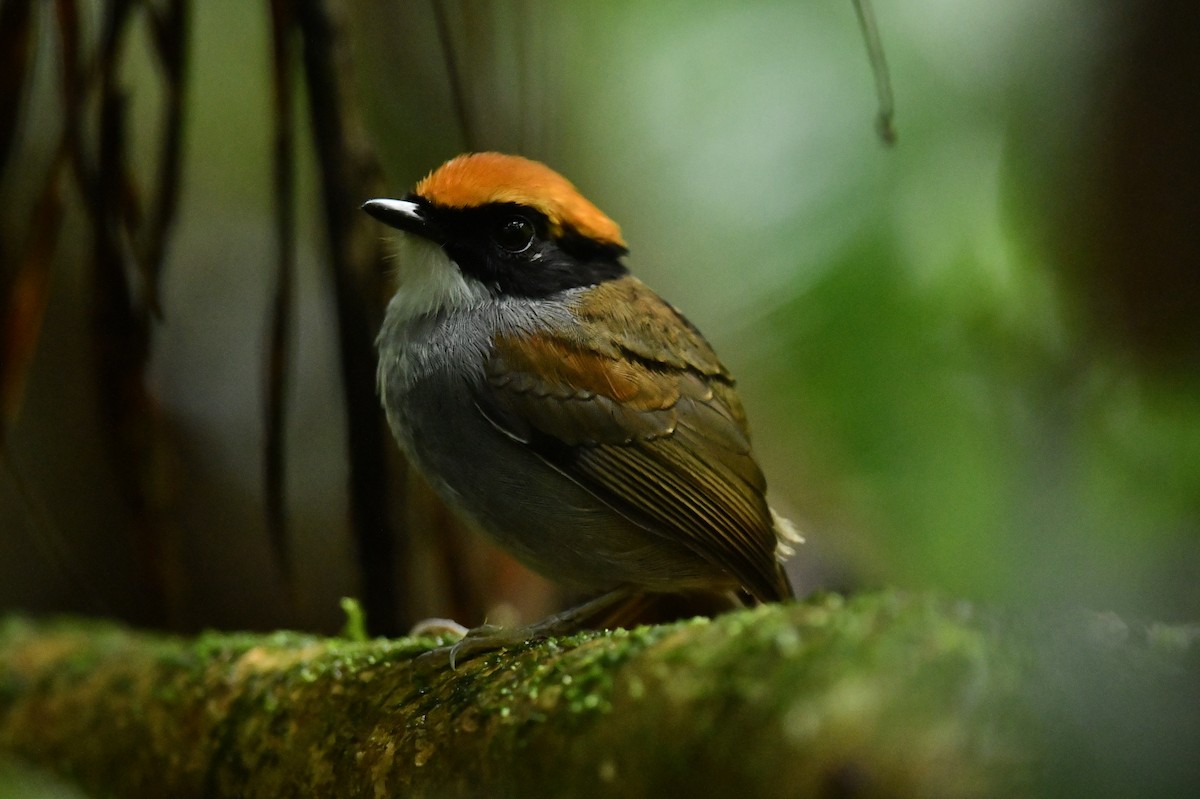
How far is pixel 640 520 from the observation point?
2578mm

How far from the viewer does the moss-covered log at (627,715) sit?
4.03 feet

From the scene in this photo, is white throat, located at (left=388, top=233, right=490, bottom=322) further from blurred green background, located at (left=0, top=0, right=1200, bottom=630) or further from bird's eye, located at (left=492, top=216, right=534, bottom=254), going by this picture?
blurred green background, located at (left=0, top=0, right=1200, bottom=630)

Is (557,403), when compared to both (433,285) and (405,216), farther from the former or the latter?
(405,216)

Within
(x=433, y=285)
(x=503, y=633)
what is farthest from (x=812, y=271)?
(x=503, y=633)

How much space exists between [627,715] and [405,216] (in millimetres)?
1633

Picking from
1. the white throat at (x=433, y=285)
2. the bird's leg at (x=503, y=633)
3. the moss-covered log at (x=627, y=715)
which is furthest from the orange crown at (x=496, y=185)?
the moss-covered log at (x=627, y=715)

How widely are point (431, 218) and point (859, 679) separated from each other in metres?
1.88

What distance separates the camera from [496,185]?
2748 millimetres

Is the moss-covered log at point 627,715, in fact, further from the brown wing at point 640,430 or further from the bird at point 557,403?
the brown wing at point 640,430

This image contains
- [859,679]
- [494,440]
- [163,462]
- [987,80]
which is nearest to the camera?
[859,679]

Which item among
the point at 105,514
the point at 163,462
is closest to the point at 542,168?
the point at 163,462

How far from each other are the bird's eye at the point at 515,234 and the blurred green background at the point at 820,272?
14.9 inches

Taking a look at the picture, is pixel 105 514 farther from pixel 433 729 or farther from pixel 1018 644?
pixel 1018 644

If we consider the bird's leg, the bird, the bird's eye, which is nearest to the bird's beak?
the bird
